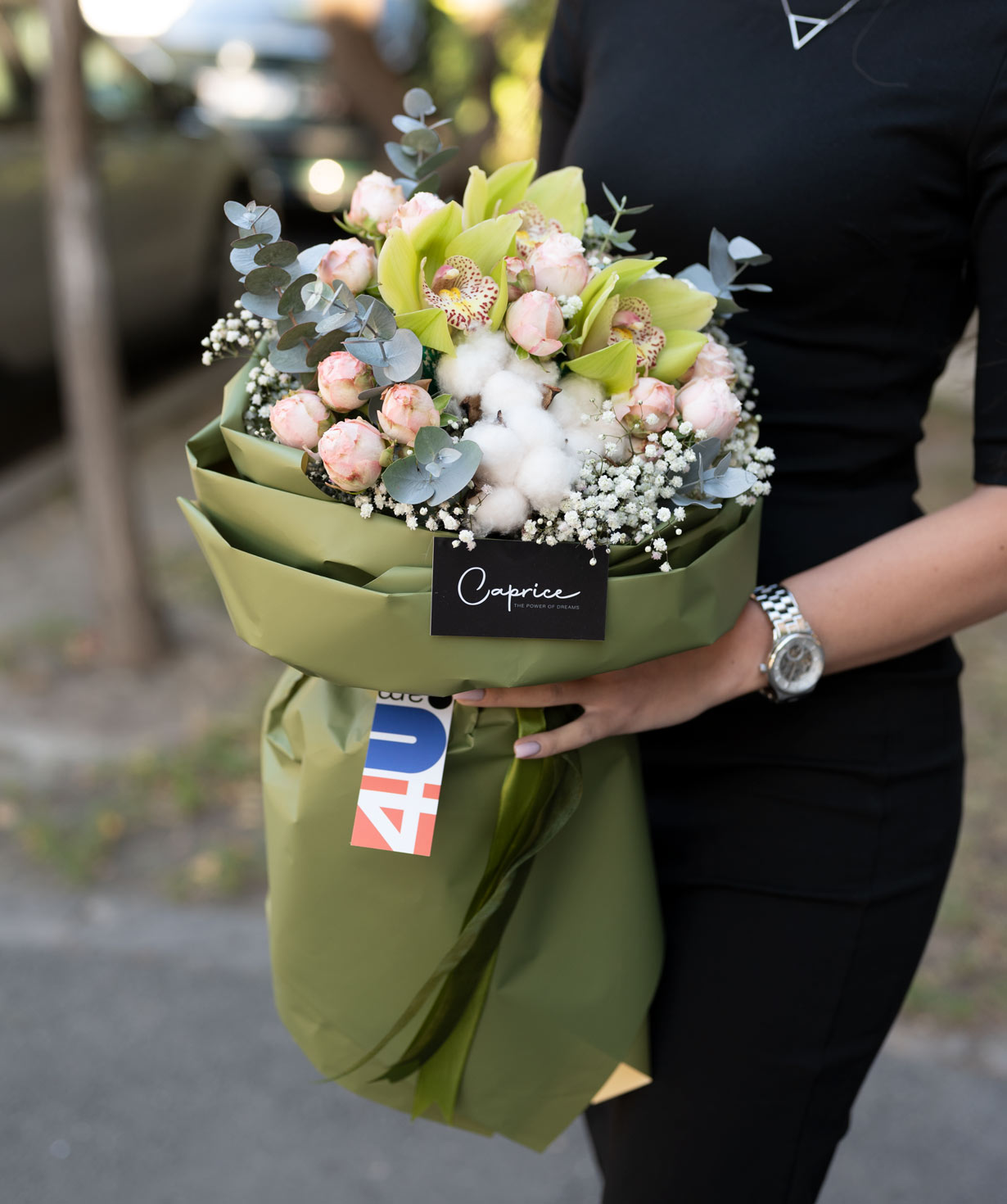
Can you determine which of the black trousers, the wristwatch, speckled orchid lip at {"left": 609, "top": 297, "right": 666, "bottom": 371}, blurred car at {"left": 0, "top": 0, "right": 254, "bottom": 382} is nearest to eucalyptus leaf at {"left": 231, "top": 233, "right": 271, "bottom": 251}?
speckled orchid lip at {"left": 609, "top": 297, "right": 666, "bottom": 371}

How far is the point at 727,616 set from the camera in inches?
42.3

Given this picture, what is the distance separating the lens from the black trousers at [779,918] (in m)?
1.30

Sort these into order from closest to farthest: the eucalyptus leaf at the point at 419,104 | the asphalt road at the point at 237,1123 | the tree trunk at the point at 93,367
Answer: the eucalyptus leaf at the point at 419,104 < the asphalt road at the point at 237,1123 < the tree trunk at the point at 93,367

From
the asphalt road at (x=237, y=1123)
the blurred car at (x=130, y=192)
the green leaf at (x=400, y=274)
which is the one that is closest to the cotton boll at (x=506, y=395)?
the green leaf at (x=400, y=274)

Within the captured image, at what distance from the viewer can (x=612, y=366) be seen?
0.99 metres

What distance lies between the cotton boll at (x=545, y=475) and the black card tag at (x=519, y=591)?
0.05 metres

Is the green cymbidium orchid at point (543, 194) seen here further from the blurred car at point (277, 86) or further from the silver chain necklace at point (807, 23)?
the blurred car at point (277, 86)

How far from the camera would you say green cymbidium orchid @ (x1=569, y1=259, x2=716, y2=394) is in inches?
39.3

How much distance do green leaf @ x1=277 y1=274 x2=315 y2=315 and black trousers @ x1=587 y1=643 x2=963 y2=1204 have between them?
2.10ft

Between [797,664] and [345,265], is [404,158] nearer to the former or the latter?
[345,265]

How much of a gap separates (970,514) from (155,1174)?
191 cm

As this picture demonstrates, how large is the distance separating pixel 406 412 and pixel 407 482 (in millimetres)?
56

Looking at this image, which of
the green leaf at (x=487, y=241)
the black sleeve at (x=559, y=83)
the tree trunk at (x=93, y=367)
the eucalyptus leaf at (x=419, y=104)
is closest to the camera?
the green leaf at (x=487, y=241)

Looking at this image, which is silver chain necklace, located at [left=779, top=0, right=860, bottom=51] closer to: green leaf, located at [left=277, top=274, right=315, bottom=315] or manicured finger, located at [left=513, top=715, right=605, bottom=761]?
green leaf, located at [left=277, top=274, right=315, bottom=315]
